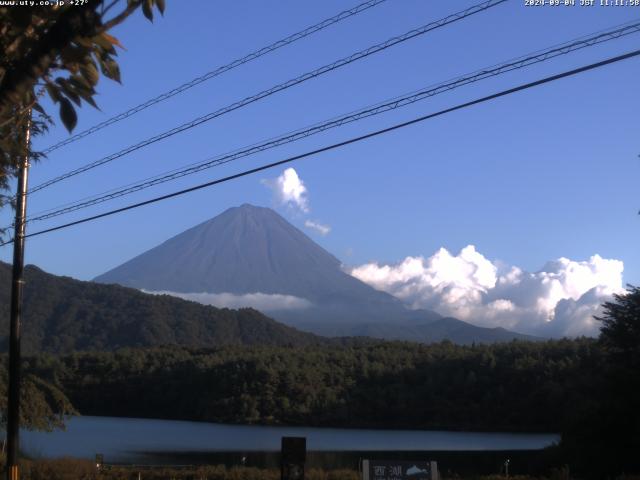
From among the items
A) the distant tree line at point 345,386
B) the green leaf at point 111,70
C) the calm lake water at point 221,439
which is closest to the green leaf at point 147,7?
the green leaf at point 111,70

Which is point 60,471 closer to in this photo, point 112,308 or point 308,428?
point 308,428

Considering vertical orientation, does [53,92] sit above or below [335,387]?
above

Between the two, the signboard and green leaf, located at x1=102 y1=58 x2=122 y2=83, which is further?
the signboard

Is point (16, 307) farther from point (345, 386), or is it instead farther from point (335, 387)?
point (345, 386)

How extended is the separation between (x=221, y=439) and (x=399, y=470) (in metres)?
49.0

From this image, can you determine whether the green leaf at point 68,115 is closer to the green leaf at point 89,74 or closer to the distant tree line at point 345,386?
the green leaf at point 89,74

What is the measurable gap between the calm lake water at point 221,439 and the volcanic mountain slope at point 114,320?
52.2 meters

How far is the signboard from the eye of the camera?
12.1 meters

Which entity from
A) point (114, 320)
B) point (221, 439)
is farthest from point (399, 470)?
point (114, 320)

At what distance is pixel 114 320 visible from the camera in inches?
5098

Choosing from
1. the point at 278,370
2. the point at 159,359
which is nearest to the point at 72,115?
the point at 278,370

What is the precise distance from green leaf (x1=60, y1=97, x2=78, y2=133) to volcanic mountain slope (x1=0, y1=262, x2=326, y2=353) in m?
114

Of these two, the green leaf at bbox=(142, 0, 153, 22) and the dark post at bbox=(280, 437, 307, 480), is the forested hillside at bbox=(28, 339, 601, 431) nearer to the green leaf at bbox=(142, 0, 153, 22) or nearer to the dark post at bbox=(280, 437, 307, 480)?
the dark post at bbox=(280, 437, 307, 480)

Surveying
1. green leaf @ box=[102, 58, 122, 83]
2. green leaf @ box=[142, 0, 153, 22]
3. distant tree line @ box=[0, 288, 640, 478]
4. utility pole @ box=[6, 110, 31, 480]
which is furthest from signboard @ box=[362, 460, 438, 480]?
distant tree line @ box=[0, 288, 640, 478]
